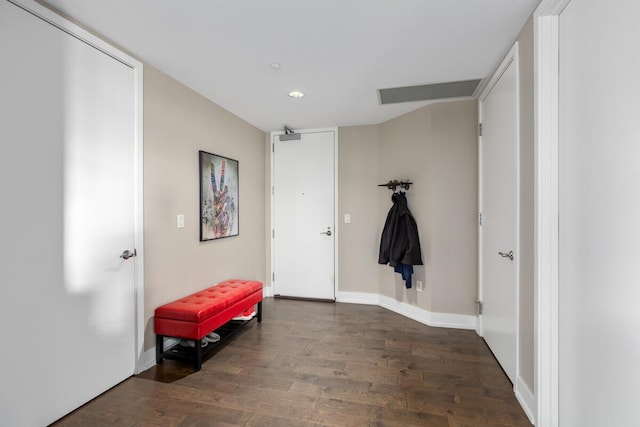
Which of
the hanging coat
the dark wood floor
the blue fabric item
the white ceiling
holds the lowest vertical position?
the dark wood floor

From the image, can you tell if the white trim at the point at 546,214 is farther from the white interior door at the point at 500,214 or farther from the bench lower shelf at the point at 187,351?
the bench lower shelf at the point at 187,351

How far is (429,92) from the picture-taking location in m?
2.90

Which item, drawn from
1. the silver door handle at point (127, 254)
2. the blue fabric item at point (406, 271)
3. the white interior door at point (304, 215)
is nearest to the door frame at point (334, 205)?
the white interior door at point (304, 215)

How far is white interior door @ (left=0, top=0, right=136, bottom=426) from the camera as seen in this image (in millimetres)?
1529

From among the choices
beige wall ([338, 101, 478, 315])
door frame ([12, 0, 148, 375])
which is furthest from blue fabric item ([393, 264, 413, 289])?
door frame ([12, 0, 148, 375])

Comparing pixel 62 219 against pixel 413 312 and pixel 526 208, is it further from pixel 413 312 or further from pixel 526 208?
pixel 413 312

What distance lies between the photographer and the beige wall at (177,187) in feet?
7.75

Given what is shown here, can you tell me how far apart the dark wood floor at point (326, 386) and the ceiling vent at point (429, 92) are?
2422mm

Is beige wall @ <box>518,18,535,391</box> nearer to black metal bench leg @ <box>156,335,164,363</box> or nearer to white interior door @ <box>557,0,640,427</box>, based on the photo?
white interior door @ <box>557,0,640,427</box>

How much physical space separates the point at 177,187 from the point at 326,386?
205cm

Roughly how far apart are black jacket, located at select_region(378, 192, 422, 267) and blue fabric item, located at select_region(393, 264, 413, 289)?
52 mm

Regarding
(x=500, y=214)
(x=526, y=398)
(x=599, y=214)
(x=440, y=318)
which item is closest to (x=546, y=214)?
(x=599, y=214)

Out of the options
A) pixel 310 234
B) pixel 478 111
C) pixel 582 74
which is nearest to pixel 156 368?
pixel 310 234

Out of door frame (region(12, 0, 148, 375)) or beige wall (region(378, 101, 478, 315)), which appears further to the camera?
beige wall (region(378, 101, 478, 315))
